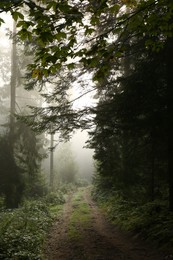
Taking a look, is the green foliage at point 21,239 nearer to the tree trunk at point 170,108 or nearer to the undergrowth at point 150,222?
the undergrowth at point 150,222

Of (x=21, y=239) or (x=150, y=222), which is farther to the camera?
(x=150, y=222)

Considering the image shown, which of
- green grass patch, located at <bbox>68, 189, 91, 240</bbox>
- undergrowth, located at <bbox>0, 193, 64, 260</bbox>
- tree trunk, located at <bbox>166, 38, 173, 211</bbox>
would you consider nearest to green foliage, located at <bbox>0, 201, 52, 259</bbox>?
undergrowth, located at <bbox>0, 193, 64, 260</bbox>

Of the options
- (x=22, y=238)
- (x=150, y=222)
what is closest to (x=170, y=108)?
(x=150, y=222)

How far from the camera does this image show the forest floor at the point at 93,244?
839cm

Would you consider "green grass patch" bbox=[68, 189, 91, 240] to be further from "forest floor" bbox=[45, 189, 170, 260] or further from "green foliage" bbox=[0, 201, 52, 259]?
"green foliage" bbox=[0, 201, 52, 259]

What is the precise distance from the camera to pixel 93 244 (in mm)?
9734

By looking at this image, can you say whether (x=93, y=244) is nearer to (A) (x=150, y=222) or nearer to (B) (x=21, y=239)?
(A) (x=150, y=222)

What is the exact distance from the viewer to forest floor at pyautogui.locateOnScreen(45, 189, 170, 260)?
8.39 meters

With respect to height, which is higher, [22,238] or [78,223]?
[22,238]

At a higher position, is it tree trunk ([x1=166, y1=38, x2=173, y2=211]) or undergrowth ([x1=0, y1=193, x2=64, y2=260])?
tree trunk ([x1=166, y1=38, x2=173, y2=211])

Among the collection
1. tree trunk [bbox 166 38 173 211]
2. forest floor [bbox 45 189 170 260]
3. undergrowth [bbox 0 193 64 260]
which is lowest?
forest floor [bbox 45 189 170 260]

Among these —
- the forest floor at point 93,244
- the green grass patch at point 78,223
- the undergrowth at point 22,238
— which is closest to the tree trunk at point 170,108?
→ the forest floor at point 93,244

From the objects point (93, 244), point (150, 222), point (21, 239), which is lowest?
point (93, 244)

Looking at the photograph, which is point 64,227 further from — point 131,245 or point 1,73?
point 1,73
